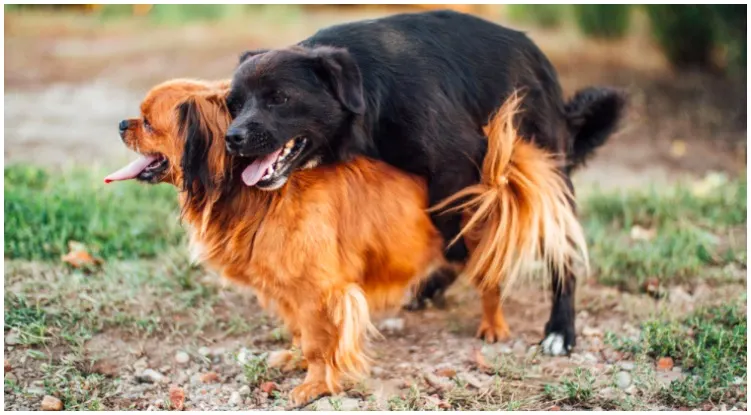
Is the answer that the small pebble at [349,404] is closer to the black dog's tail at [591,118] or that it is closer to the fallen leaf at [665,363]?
the fallen leaf at [665,363]

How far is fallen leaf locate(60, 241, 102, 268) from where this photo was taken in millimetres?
4672

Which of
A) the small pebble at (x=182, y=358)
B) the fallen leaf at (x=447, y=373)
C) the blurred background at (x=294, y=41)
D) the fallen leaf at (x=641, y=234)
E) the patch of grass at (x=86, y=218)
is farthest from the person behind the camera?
the blurred background at (x=294, y=41)

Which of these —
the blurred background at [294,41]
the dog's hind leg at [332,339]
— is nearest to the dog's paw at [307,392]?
the dog's hind leg at [332,339]

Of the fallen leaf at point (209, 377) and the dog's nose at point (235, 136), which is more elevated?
the dog's nose at point (235, 136)

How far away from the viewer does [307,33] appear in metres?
11.1

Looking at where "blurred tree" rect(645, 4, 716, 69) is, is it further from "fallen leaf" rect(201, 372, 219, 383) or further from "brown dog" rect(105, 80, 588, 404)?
"fallen leaf" rect(201, 372, 219, 383)

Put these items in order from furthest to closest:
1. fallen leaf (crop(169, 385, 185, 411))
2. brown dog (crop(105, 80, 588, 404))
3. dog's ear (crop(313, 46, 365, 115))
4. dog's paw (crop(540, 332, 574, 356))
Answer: dog's paw (crop(540, 332, 574, 356)) < fallen leaf (crop(169, 385, 185, 411)) < brown dog (crop(105, 80, 588, 404)) < dog's ear (crop(313, 46, 365, 115))

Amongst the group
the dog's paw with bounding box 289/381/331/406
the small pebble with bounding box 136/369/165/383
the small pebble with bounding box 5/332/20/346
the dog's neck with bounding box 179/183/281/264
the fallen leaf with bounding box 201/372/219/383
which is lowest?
the dog's paw with bounding box 289/381/331/406

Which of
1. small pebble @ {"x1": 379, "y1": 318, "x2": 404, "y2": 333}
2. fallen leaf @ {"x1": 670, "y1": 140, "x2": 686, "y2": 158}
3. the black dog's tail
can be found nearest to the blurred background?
fallen leaf @ {"x1": 670, "y1": 140, "x2": 686, "y2": 158}

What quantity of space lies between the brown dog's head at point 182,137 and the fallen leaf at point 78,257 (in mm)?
1276

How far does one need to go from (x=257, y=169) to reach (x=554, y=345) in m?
1.68

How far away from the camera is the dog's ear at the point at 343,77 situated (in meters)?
3.36

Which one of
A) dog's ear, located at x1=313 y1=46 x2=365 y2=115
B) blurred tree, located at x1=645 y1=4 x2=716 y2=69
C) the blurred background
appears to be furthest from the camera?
blurred tree, located at x1=645 y1=4 x2=716 y2=69

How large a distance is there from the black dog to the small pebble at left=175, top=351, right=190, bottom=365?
40.8 inches
